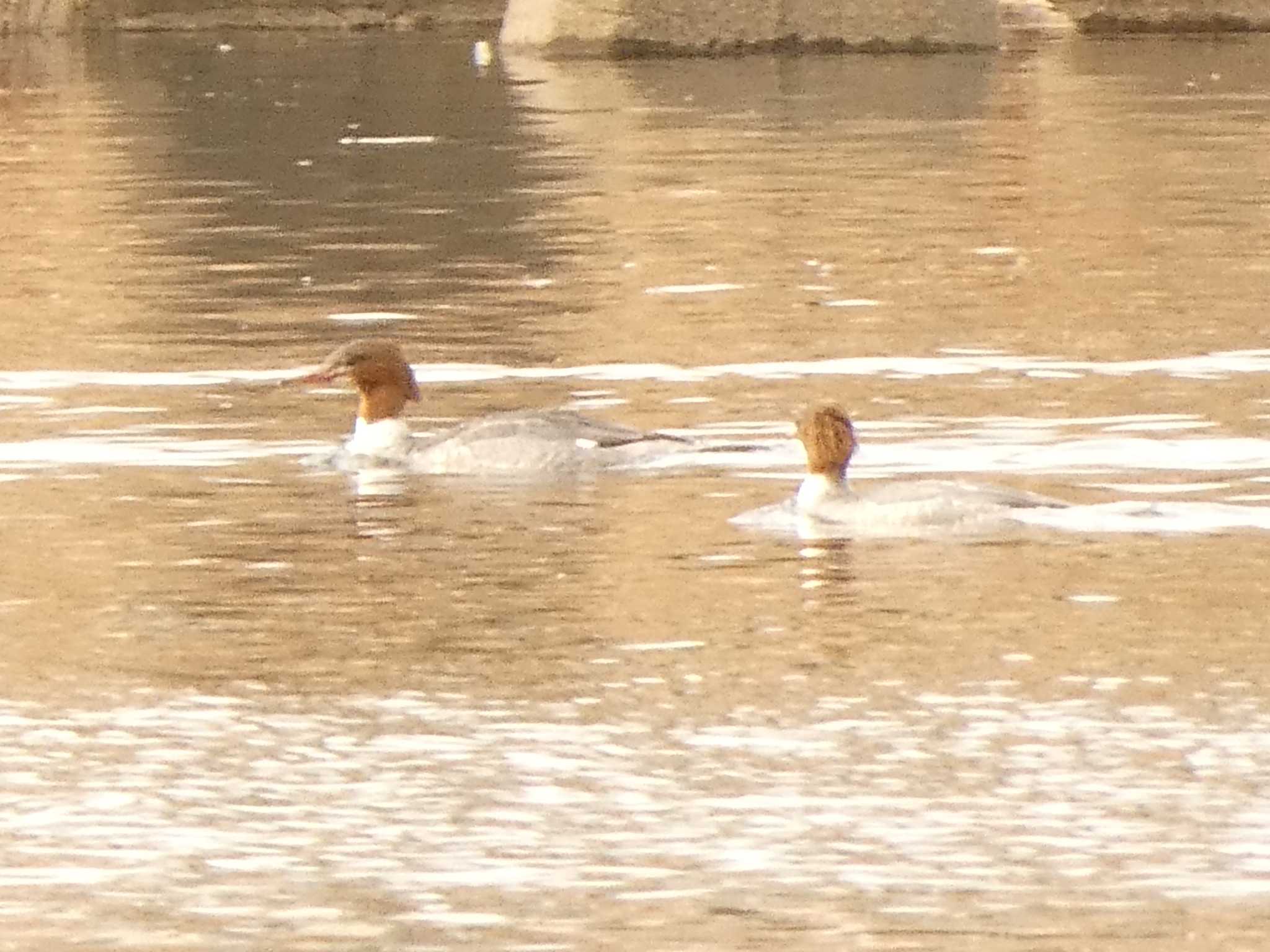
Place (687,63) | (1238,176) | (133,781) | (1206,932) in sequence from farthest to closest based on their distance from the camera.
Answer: (687,63) → (1238,176) → (133,781) → (1206,932)

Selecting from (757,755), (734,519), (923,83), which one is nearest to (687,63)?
(923,83)

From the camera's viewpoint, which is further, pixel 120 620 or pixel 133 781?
pixel 120 620

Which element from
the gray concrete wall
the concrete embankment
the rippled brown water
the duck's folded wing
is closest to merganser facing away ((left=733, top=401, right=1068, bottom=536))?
the duck's folded wing

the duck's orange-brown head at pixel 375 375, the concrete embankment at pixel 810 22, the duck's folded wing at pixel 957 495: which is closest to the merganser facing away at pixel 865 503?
the duck's folded wing at pixel 957 495

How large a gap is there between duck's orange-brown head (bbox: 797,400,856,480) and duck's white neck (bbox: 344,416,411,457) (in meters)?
1.99

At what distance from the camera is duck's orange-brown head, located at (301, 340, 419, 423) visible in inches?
525

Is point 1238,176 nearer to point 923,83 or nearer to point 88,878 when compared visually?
point 923,83

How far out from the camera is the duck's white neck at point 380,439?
43.1 ft

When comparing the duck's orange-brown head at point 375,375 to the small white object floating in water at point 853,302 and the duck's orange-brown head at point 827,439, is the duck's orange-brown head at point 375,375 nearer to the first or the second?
the duck's orange-brown head at point 827,439

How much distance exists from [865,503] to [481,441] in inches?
73.9

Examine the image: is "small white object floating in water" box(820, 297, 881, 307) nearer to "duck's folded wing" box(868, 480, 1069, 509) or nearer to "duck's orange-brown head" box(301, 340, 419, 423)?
"duck's orange-brown head" box(301, 340, 419, 423)

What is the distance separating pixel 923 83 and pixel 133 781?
2515 cm

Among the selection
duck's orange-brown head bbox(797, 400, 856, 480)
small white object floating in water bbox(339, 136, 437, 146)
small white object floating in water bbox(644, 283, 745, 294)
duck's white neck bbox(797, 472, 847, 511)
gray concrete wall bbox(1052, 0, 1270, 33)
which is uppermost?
duck's orange-brown head bbox(797, 400, 856, 480)

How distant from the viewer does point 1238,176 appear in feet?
77.3
